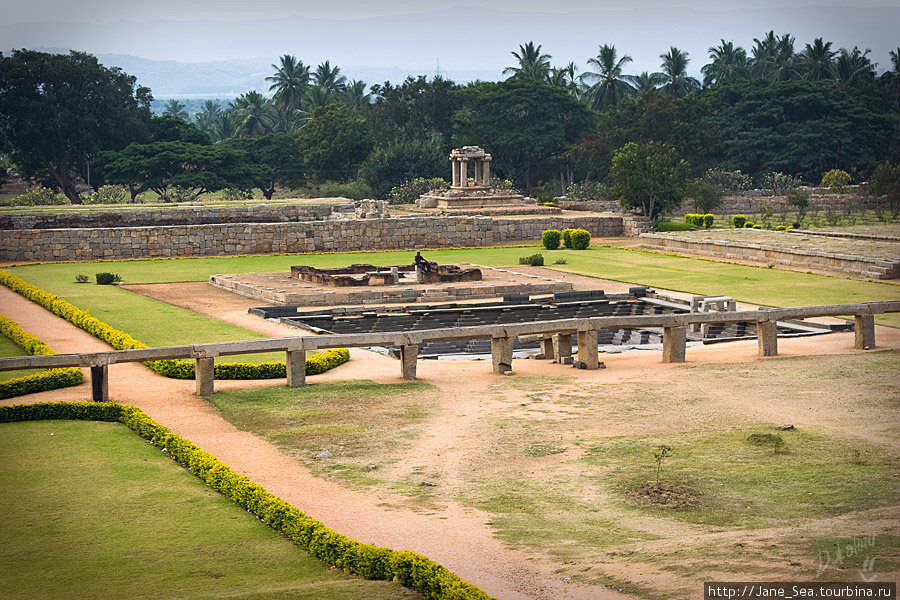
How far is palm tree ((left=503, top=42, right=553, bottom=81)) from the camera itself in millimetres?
78625

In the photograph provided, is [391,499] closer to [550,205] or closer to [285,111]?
[550,205]

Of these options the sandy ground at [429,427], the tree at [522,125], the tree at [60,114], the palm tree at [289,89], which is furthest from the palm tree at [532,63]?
the sandy ground at [429,427]

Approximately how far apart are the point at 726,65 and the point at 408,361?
2749 inches

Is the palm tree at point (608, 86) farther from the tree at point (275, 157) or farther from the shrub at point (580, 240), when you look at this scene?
the shrub at point (580, 240)

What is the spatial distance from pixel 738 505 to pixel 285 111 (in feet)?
255

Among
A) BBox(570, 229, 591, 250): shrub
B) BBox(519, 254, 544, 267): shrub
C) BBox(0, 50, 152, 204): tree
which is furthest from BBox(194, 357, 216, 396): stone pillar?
BBox(0, 50, 152, 204): tree

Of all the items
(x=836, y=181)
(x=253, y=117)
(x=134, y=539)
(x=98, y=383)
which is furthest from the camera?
(x=253, y=117)

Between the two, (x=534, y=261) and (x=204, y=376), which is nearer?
(x=204, y=376)

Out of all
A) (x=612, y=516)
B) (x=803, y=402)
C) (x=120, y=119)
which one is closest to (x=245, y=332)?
(x=803, y=402)

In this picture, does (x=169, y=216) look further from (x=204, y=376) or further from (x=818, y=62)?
(x=818, y=62)

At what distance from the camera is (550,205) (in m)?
54.7

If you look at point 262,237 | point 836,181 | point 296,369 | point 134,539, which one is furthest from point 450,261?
point 836,181

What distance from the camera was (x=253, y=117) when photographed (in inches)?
3356

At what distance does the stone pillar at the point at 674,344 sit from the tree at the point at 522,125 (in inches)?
1849
